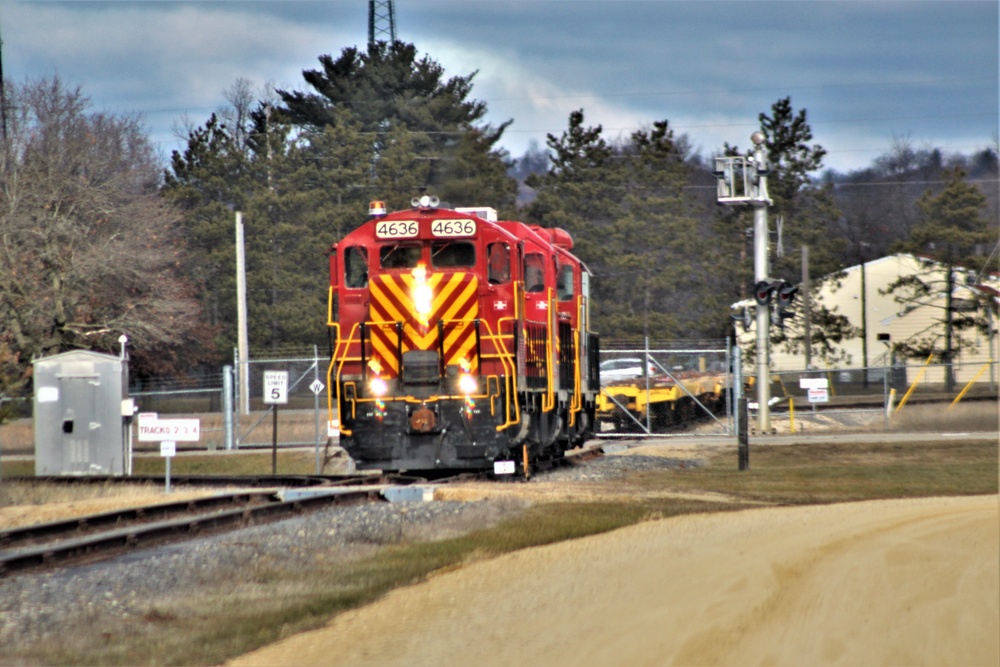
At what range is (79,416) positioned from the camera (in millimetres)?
25344

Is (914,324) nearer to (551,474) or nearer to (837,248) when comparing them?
(837,248)

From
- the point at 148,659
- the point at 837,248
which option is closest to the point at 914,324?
the point at 837,248

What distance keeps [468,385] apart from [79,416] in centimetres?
1106

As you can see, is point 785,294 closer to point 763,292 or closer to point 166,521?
point 763,292

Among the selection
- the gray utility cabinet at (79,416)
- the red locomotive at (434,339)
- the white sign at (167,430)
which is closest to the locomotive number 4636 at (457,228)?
the red locomotive at (434,339)

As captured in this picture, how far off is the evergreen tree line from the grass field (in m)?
28.2

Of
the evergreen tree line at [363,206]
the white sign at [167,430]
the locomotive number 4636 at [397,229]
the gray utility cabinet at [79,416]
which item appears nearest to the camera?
the locomotive number 4636 at [397,229]

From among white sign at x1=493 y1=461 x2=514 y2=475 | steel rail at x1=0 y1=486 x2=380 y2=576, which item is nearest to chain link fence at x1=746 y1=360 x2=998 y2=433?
white sign at x1=493 y1=461 x2=514 y2=475

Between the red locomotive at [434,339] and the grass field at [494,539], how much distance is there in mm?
2523

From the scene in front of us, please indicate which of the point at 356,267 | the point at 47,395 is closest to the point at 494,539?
the point at 356,267

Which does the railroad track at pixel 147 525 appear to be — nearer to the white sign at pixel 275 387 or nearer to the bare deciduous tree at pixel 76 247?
the white sign at pixel 275 387

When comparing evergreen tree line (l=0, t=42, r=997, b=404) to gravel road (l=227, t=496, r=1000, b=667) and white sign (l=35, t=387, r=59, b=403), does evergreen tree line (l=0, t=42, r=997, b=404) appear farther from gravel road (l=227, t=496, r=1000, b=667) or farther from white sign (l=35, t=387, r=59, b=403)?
gravel road (l=227, t=496, r=1000, b=667)

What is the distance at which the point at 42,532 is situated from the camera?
45.7ft

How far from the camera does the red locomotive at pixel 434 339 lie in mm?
18281
